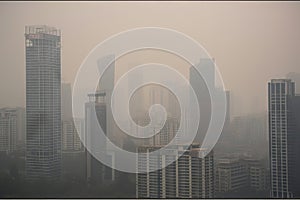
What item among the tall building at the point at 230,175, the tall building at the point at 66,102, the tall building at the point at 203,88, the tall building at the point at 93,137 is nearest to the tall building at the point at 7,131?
the tall building at the point at 66,102

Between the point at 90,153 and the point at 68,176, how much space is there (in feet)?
0.66

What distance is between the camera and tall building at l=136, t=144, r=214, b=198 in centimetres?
241

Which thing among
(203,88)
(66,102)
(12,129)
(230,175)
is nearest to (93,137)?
(66,102)

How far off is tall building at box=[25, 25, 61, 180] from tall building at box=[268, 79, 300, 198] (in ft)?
4.40

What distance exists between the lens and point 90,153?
2453 millimetres

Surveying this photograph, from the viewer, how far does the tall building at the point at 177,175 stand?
95.0 inches

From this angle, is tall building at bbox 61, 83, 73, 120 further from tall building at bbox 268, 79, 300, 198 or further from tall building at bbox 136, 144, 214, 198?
tall building at bbox 268, 79, 300, 198

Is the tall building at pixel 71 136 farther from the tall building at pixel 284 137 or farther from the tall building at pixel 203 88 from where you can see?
the tall building at pixel 284 137

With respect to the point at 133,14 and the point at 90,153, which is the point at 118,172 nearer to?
the point at 90,153

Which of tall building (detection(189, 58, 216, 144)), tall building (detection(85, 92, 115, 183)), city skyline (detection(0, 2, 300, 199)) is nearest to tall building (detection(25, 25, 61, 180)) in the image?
city skyline (detection(0, 2, 300, 199))

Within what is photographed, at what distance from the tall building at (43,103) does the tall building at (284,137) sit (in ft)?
4.40

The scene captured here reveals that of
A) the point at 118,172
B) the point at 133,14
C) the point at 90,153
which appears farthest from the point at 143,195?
the point at 133,14

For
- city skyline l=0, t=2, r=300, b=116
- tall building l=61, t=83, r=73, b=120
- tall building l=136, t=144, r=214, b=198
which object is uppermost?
city skyline l=0, t=2, r=300, b=116

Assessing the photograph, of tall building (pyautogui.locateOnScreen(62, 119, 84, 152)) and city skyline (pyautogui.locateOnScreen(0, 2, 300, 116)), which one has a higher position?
city skyline (pyautogui.locateOnScreen(0, 2, 300, 116))
